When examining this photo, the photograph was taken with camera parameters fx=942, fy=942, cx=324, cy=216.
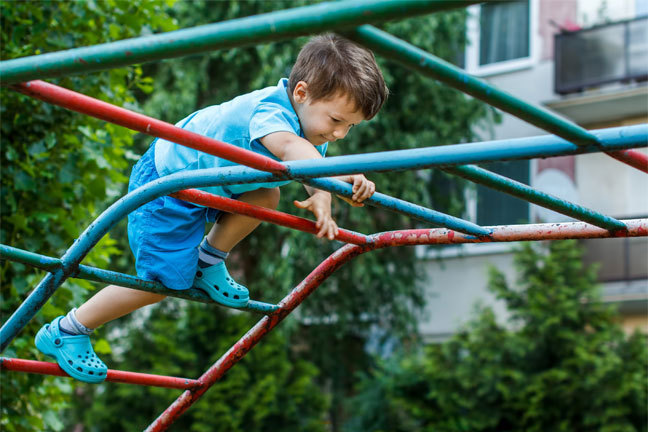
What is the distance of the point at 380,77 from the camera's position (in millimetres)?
2010

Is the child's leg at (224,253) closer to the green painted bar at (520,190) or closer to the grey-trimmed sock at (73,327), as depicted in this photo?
the grey-trimmed sock at (73,327)

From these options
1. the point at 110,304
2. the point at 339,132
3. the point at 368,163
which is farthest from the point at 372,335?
the point at 368,163

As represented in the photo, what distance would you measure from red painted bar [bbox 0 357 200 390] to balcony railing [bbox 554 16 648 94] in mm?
8974

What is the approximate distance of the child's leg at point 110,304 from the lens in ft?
7.06

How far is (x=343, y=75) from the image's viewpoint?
1.98 meters

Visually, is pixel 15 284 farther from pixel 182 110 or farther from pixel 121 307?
pixel 182 110

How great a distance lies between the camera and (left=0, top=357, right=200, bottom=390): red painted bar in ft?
6.96

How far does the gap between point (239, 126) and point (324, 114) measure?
0.18 metres

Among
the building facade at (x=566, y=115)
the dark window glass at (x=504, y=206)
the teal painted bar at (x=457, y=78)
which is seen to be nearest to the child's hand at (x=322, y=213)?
the teal painted bar at (x=457, y=78)

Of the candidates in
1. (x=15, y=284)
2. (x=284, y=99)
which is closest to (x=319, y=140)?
(x=284, y=99)

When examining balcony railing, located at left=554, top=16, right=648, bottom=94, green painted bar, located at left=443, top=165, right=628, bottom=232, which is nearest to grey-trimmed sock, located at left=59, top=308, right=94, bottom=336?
green painted bar, located at left=443, top=165, right=628, bottom=232

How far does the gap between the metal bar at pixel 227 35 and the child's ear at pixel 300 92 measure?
842mm

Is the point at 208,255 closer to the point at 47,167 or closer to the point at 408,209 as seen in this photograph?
the point at 408,209

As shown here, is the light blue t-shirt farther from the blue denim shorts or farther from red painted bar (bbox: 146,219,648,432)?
red painted bar (bbox: 146,219,648,432)
